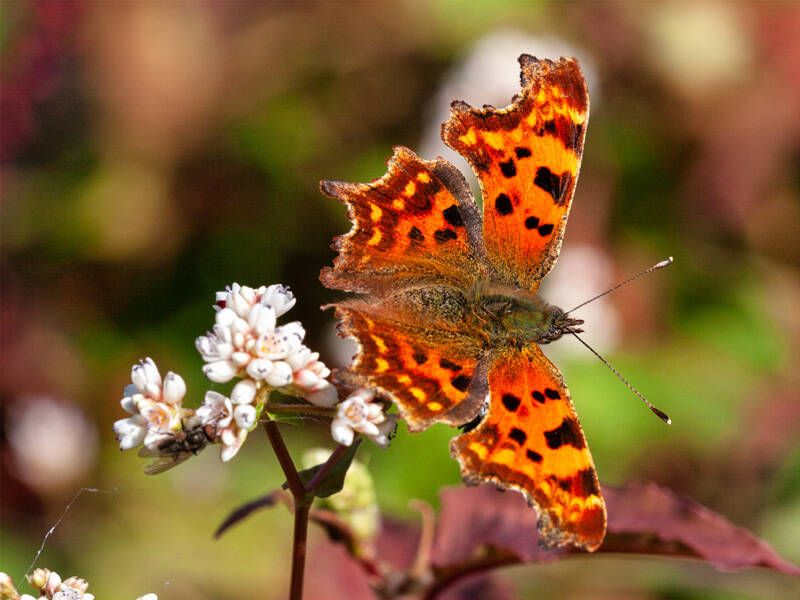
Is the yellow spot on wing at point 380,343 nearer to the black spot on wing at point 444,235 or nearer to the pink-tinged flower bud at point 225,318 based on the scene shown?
the pink-tinged flower bud at point 225,318

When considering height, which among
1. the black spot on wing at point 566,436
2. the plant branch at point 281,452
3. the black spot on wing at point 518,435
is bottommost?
the plant branch at point 281,452

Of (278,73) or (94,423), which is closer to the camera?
(94,423)

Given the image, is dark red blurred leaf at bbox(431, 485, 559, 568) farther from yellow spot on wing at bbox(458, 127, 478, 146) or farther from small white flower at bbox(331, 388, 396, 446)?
yellow spot on wing at bbox(458, 127, 478, 146)

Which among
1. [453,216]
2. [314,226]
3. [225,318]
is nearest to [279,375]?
[225,318]

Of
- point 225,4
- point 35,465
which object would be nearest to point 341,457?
point 35,465

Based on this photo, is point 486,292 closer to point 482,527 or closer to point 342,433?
point 482,527

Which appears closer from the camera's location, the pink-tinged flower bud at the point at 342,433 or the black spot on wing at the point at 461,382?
the pink-tinged flower bud at the point at 342,433

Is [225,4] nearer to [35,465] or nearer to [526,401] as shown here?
[35,465]

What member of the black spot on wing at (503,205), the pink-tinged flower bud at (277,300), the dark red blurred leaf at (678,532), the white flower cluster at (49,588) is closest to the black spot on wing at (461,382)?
the pink-tinged flower bud at (277,300)
